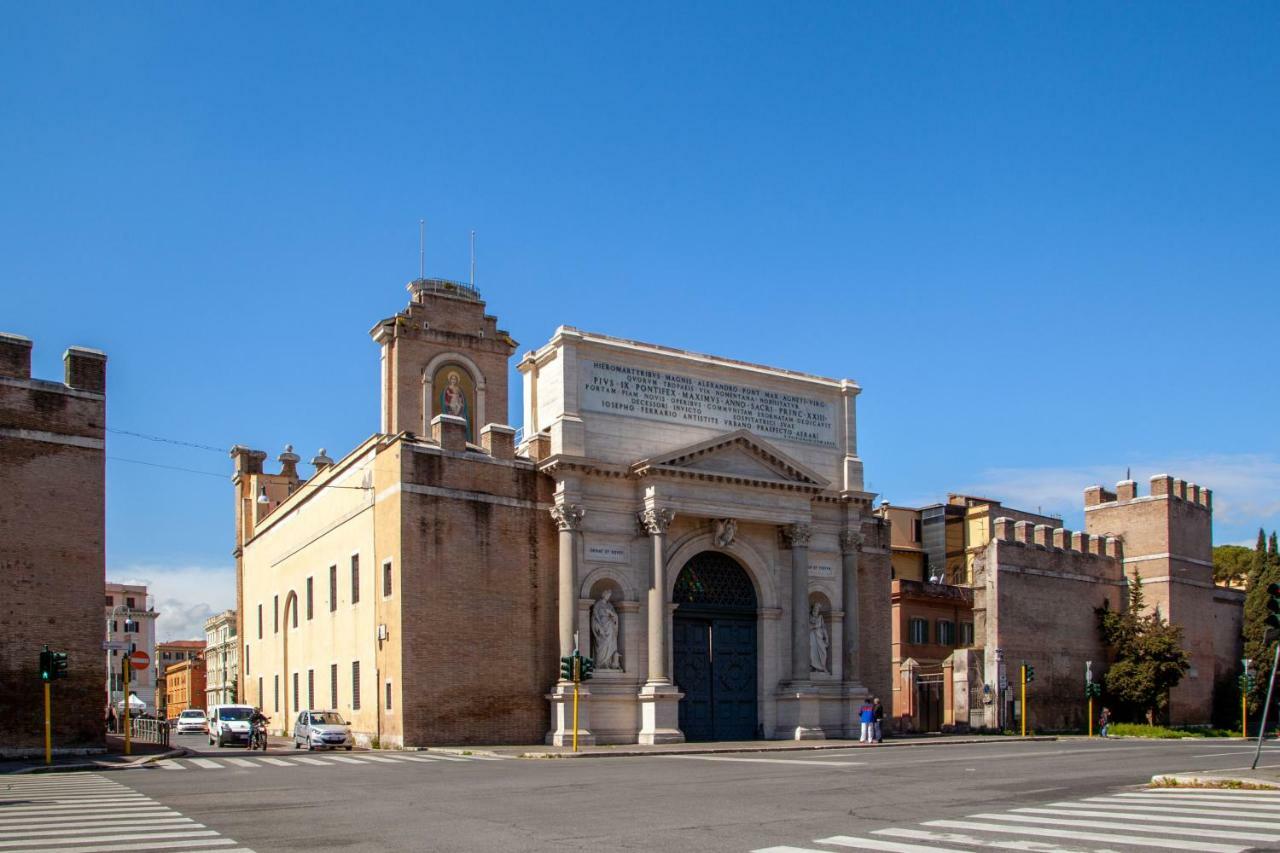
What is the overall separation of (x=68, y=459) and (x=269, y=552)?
2238 cm

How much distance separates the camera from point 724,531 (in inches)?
1630

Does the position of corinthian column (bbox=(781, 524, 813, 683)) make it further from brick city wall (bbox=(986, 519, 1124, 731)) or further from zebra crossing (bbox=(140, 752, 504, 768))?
brick city wall (bbox=(986, 519, 1124, 731))

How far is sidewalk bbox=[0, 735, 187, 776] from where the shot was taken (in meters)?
28.3

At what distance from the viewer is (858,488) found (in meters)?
45.5

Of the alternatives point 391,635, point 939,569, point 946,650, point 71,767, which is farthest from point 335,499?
point 939,569

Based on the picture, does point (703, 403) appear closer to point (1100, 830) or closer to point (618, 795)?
point (618, 795)

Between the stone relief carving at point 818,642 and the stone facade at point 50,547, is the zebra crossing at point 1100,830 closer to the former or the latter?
the stone facade at point 50,547

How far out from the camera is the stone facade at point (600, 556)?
37.2 metres

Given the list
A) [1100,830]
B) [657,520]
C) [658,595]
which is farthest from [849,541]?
[1100,830]

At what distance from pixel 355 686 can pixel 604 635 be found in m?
8.49

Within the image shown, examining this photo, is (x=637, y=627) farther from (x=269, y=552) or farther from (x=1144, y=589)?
(x=1144, y=589)

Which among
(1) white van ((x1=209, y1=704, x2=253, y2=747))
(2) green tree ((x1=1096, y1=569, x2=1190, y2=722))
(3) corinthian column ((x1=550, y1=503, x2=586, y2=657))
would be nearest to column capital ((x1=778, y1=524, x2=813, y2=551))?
(3) corinthian column ((x1=550, y1=503, x2=586, y2=657))

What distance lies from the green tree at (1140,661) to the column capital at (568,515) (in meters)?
29.8

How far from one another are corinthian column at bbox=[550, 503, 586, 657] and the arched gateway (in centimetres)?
403
